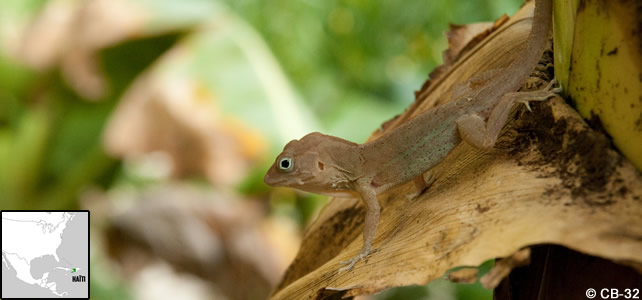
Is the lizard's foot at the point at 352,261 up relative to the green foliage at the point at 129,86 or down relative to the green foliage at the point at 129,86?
down

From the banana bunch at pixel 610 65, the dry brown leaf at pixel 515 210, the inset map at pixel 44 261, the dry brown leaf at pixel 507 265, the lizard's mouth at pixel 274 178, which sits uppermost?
the inset map at pixel 44 261

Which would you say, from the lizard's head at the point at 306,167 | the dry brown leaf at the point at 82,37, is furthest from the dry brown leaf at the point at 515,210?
the dry brown leaf at the point at 82,37

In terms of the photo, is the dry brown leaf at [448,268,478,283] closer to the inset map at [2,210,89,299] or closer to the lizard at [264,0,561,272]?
the lizard at [264,0,561,272]

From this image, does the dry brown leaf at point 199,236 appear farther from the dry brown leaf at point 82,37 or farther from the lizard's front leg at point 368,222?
the lizard's front leg at point 368,222

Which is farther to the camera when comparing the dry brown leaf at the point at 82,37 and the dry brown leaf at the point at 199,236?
the dry brown leaf at the point at 199,236

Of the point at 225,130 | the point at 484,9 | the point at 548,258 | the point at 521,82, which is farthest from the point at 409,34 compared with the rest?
the point at 548,258

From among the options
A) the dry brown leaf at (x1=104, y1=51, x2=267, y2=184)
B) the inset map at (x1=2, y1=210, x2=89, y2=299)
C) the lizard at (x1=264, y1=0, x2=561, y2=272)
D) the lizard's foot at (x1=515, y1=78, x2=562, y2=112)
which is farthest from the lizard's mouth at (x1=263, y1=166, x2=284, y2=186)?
the dry brown leaf at (x1=104, y1=51, x2=267, y2=184)

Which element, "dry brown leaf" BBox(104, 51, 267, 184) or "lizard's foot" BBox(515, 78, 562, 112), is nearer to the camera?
"lizard's foot" BBox(515, 78, 562, 112)

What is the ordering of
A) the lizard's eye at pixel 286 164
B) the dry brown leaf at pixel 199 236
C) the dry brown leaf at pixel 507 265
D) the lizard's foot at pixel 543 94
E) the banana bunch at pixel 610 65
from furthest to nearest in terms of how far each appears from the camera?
the dry brown leaf at pixel 199 236
the lizard's eye at pixel 286 164
the lizard's foot at pixel 543 94
the banana bunch at pixel 610 65
the dry brown leaf at pixel 507 265
